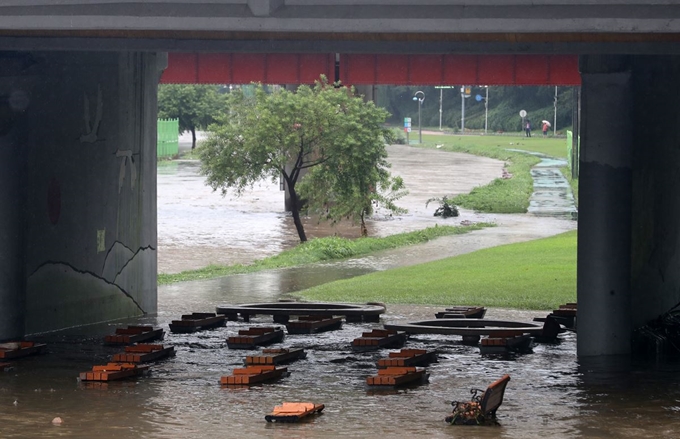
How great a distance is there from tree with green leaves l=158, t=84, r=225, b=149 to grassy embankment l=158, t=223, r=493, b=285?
144ft

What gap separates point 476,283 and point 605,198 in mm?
9153

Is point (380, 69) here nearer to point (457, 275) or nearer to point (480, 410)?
point (457, 275)

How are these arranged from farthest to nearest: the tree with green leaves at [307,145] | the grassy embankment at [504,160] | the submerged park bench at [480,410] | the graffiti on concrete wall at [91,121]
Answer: the grassy embankment at [504,160] < the tree with green leaves at [307,145] < the graffiti on concrete wall at [91,121] < the submerged park bench at [480,410]

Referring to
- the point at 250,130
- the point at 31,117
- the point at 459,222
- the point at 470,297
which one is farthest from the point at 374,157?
the point at 31,117

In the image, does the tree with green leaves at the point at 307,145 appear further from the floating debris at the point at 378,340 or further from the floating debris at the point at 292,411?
the floating debris at the point at 292,411

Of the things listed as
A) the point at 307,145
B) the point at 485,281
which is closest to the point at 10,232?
the point at 485,281

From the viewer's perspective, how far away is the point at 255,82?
3509 centimetres

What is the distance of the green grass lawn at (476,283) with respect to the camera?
907 inches

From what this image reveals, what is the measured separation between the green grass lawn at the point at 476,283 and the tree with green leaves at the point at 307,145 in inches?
200

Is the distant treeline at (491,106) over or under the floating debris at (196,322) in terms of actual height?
over

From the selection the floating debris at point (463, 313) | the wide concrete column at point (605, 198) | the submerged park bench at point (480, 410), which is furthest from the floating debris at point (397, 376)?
the floating debris at point (463, 313)

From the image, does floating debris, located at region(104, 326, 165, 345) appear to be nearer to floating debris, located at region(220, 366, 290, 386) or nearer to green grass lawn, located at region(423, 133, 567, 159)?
floating debris, located at region(220, 366, 290, 386)

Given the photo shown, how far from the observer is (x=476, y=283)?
2500cm

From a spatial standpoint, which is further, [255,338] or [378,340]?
[255,338]
